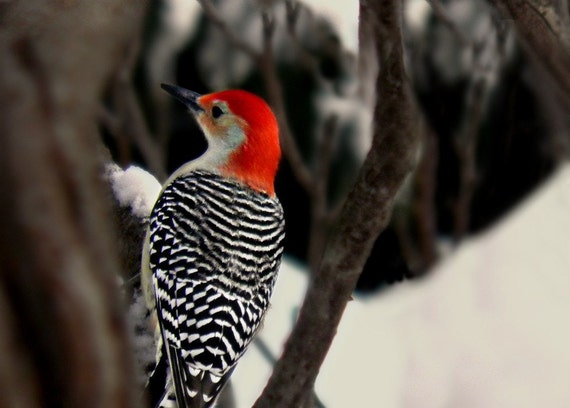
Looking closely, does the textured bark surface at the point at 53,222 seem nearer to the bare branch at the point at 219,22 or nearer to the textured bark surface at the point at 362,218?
the textured bark surface at the point at 362,218

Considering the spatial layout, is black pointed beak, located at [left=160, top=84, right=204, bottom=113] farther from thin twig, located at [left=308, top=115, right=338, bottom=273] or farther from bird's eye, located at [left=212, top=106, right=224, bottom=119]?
thin twig, located at [left=308, top=115, right=338, bottom=273]

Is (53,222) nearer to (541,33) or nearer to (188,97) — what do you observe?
(541,33)

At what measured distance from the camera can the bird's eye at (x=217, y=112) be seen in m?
2.68

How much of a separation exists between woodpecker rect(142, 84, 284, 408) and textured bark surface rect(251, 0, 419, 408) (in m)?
0.51

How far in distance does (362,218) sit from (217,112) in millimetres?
1279

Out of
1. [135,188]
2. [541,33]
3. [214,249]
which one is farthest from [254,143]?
[541,33]

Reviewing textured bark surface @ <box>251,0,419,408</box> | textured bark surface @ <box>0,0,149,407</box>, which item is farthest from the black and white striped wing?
textured bark surface @ <box>0,0,149,407</box>

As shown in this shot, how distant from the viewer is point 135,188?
7.12ft

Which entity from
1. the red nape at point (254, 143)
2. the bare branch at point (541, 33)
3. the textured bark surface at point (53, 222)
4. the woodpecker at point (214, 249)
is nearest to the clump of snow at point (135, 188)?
the woodpecker at point (214, 249)

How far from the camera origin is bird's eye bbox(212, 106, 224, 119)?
2.68 meters

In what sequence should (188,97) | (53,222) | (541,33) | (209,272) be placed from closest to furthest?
(53,222) → (541,33) → (209,272) → (188,97)

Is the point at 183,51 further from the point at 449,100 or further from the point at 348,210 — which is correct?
the point at 348,210

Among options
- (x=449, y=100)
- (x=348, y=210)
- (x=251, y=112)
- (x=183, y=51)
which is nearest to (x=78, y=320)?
(x=348, y=210)

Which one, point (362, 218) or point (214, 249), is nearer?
point (362, 218)
